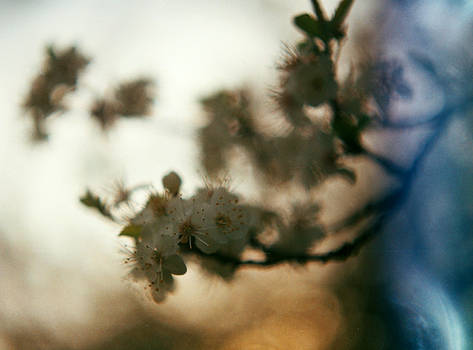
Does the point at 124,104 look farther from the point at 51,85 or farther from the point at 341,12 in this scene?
the point at 341,12

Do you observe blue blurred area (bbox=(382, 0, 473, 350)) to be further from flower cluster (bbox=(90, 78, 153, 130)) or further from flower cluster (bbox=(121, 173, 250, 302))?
flower cluster (bbox=(90, 78, 153, 130))

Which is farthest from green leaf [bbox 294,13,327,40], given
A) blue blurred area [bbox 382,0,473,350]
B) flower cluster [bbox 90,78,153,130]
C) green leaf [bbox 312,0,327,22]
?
flower cluster [bbox 90,78,153,130]

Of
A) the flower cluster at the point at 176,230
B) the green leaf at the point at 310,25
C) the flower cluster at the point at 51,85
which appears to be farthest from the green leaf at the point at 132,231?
the flower cluster at the point at 51,85

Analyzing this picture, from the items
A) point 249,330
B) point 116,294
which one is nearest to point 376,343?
point 249,330

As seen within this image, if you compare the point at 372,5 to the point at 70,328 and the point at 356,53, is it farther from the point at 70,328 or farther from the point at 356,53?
the point at 70,328

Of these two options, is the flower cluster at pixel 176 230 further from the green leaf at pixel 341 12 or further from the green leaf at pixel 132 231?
the green leaf at pixel 341 12
